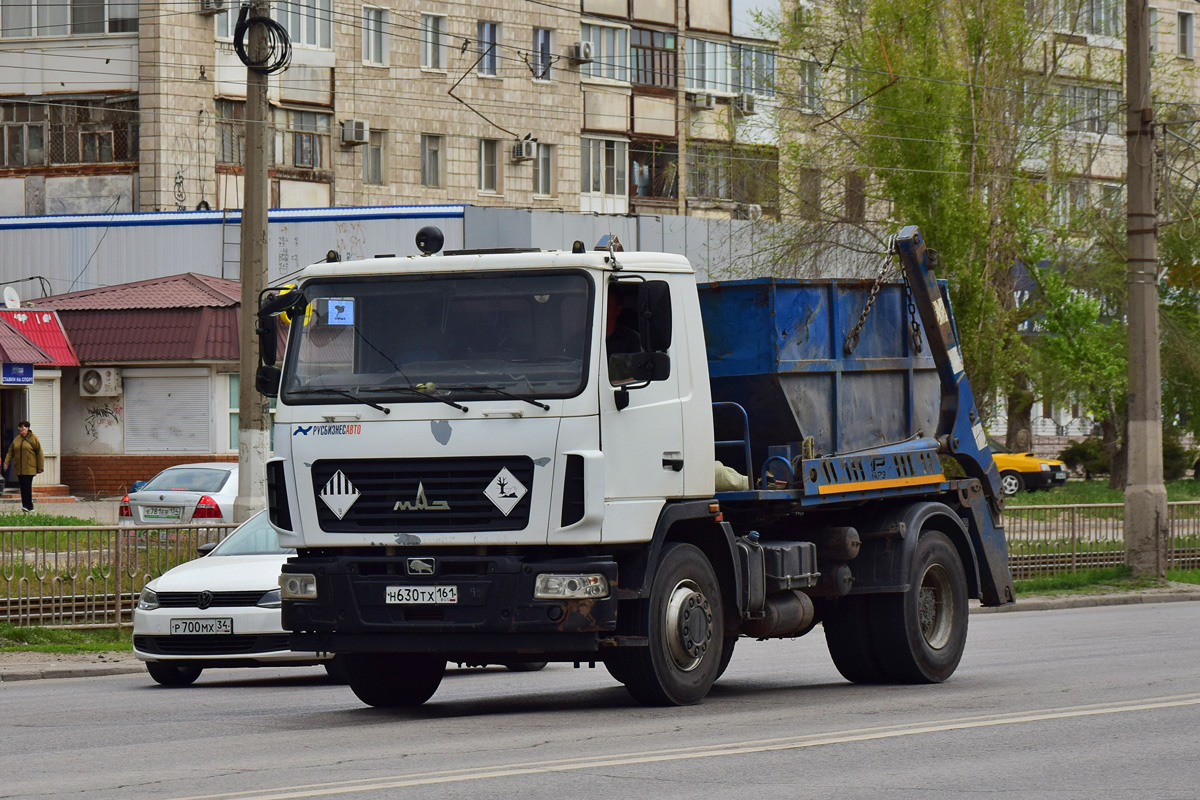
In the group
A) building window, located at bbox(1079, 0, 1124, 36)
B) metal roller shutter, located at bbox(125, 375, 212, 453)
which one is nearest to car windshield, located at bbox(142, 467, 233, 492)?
metal roller shutter, located at bbox(125, 375, 212, 453)

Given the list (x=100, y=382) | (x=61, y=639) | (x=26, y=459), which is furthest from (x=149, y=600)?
(x=100, y=382)

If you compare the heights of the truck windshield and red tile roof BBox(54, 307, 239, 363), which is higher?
red tile roof BBox(54, 307, 239, 363)

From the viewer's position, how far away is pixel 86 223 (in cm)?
4391

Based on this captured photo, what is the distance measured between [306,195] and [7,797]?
38.9 meters

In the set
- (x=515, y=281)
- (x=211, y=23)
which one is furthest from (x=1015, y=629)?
(x=211, y=23)

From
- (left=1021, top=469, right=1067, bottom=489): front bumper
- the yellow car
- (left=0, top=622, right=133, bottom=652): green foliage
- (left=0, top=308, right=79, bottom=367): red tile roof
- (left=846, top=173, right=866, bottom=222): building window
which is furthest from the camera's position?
(left=1021, top=469, right=1067, bottom=489): front bumper

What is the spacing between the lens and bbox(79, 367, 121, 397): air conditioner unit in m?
40.5

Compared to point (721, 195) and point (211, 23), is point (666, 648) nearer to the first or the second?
point (211, 23)

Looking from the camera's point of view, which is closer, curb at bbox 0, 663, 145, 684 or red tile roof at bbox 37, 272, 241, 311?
curb at bbox 0, 663, 145, 684

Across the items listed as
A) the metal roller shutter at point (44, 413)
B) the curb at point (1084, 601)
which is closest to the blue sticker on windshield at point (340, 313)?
the curb at point (1084, 601)

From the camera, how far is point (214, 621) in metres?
→ 14.3

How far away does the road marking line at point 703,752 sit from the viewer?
800cm

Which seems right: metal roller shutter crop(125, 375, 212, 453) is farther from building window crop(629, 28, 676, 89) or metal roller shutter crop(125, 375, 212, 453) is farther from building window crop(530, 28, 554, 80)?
building window crop(629, 28, 676, 89)

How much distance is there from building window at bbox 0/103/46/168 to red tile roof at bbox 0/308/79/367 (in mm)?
5590
